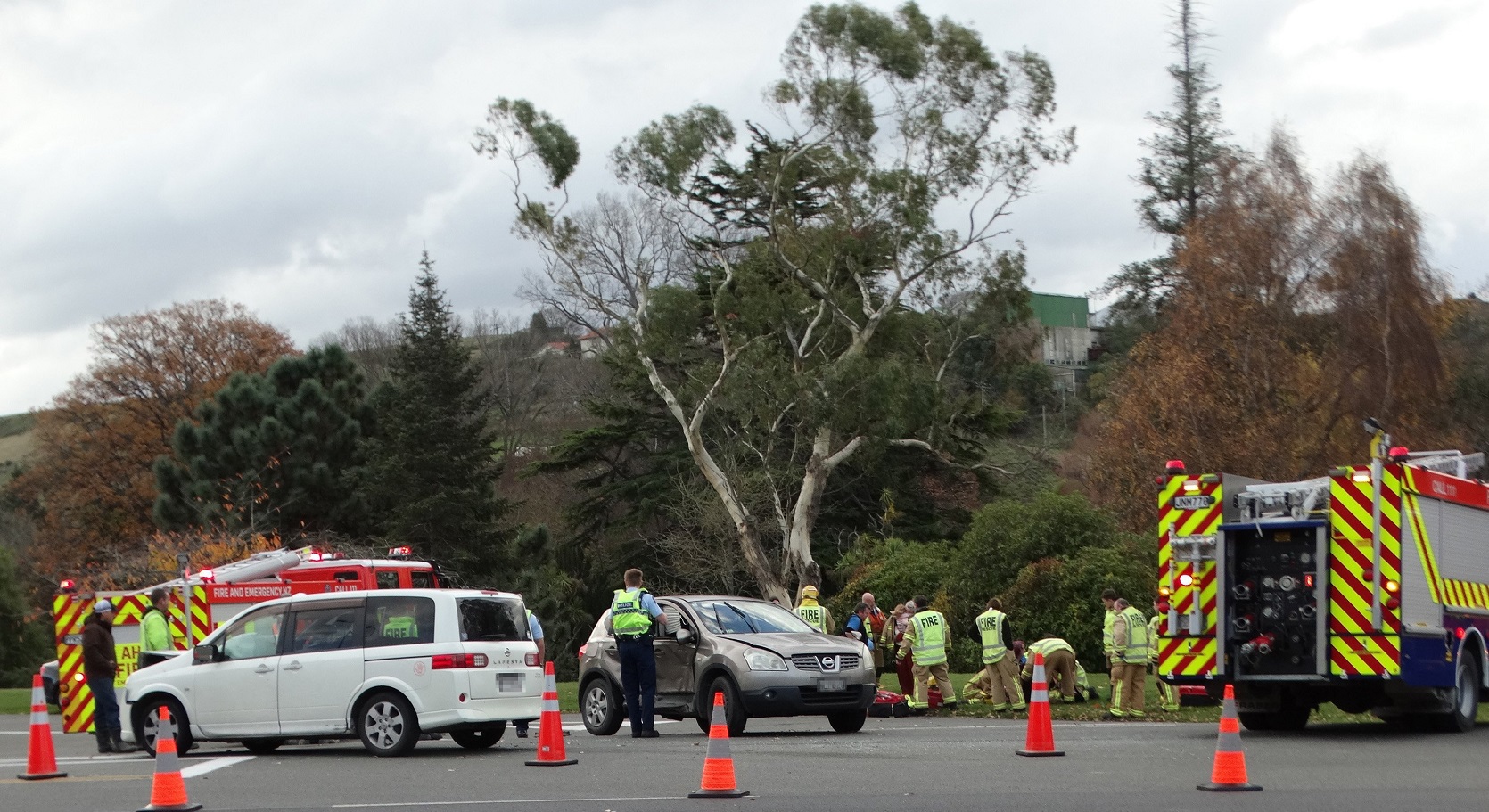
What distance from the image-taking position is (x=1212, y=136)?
62.9 m

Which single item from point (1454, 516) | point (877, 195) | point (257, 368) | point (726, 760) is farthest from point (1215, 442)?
point (257, 368)

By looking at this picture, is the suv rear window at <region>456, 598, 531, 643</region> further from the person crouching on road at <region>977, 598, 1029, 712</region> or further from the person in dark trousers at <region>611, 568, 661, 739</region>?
the person crouching on road at <region>977, 598, 1029, 712</region>

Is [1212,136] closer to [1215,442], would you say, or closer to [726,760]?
[1215,442]

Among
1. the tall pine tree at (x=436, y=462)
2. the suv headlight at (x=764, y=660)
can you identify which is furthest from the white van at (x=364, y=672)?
the tall pine tree at (x=436, y=462)

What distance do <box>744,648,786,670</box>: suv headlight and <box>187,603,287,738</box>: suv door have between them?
181 inches

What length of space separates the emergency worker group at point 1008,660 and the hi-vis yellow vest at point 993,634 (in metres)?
0.01

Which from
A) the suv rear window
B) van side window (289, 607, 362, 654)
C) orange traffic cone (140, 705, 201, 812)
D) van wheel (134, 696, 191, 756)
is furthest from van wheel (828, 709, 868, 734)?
orange traffic cone (140, 705, 201, 812)

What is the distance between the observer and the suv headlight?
680 inches

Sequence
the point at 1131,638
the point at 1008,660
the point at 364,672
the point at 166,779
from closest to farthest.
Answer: the point at 166,779, the point at 364,672, the point at 1131,638, the point at 1008,660

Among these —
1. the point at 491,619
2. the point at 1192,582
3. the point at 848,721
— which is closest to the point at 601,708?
the point at 848,721

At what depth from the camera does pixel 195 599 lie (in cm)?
2289

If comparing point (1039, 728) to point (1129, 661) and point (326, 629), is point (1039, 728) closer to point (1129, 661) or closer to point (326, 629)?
point (326, 629)

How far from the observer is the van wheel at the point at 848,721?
1810 centimetres

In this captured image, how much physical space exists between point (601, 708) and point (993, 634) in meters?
5.42
